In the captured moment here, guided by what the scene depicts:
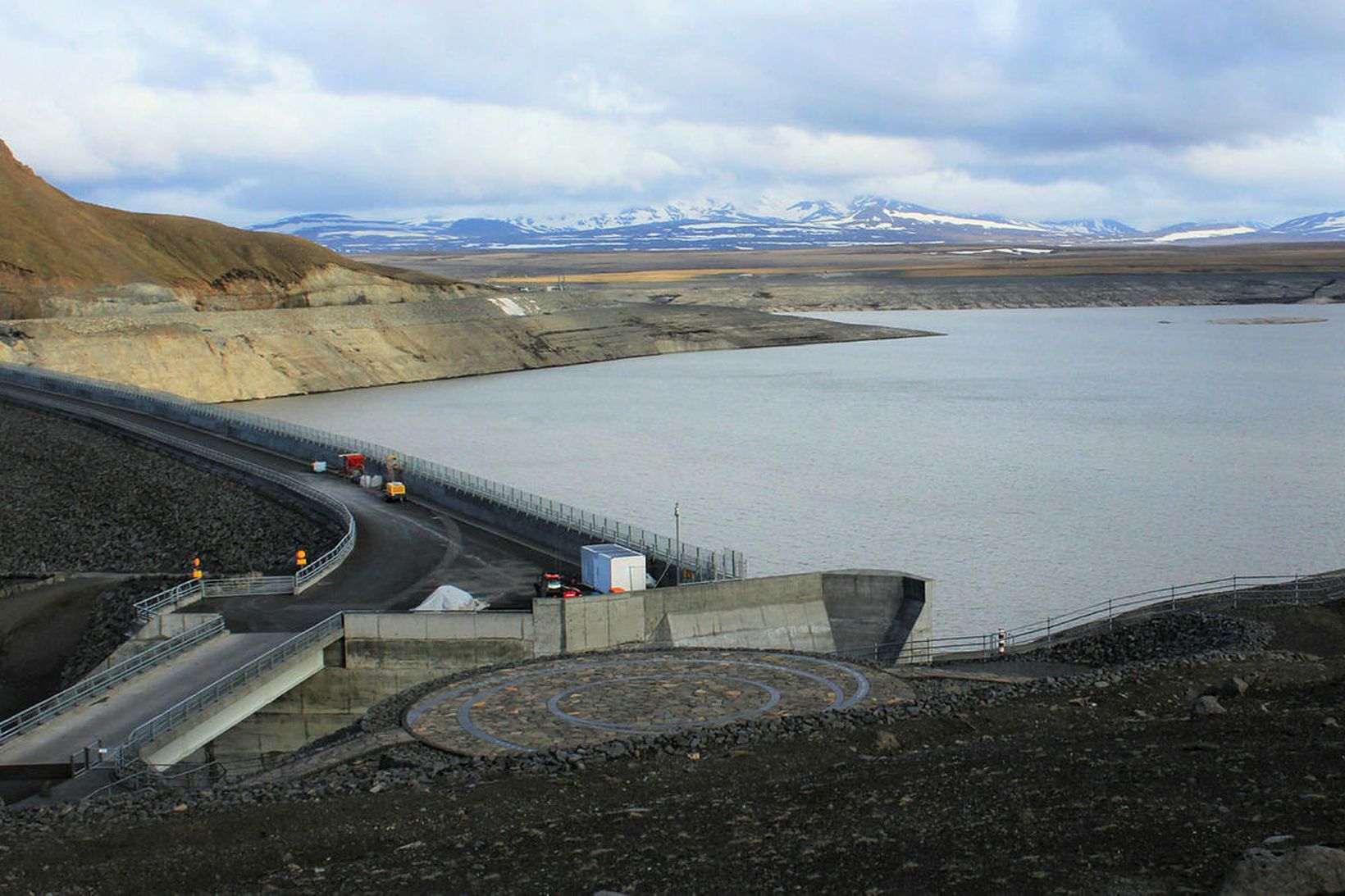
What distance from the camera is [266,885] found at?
10.9 metres

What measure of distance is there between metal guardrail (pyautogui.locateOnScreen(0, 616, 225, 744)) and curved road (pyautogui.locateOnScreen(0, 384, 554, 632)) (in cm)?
83

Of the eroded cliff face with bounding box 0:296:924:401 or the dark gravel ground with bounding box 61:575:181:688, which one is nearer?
the dark gravel ground with bounding box 61:575:181:688

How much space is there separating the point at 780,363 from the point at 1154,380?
28.0 metres

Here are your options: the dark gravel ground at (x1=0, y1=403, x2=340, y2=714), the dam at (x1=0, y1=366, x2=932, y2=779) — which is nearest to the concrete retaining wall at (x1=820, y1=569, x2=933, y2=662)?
the dam at (x1=0, y1=366, x2=932, y2=779)

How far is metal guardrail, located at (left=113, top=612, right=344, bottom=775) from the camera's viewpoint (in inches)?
682

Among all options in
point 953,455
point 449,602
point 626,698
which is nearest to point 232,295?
point 953,455

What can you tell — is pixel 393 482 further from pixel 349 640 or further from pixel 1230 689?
pixel 1230 689

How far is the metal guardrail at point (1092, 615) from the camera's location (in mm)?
24109

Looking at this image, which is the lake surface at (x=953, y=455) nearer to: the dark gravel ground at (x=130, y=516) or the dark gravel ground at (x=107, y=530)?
the dark gravel ground at (x=130, y=516)

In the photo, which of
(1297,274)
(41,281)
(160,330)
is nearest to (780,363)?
(160,330)

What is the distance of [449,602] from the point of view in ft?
78.2

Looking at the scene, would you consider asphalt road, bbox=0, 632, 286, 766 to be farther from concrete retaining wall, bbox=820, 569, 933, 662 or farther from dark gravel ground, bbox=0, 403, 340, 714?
concrete retaining wall, bbox=820, 569, 933, 662

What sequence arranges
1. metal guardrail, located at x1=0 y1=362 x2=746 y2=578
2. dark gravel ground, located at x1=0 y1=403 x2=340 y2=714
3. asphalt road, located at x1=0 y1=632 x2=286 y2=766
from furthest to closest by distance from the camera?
dark gravel ground, located at x1=0 y1=403 x2=340 y2=714
metal guardrail, located at x1=0 y1=362 x2=746 y2=578
asphalt road, located at x1=0 y1=632 x2=286 y2=766

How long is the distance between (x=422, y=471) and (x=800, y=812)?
2915 cm
